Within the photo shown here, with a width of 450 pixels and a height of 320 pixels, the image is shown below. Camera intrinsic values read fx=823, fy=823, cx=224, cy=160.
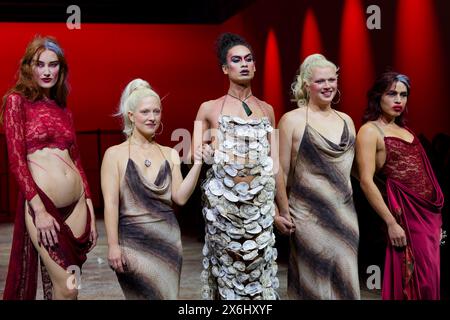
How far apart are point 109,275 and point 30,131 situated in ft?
9.98

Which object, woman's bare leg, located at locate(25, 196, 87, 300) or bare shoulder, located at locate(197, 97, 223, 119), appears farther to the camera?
bare shoulder, located at locate(197, 97, 223, 119)

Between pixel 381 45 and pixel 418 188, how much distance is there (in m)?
2.79

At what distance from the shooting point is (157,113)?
3594 millimetres

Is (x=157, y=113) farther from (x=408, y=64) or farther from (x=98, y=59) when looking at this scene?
(x=98, y=59)

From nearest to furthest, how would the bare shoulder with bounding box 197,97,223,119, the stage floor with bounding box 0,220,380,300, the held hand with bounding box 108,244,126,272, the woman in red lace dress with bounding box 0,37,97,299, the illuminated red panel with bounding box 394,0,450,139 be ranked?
the held hand with bounding box 108,244,126,272
the woman in red lace dress with bounding box 0,37,97,299
the bare shoulder with bounding box 197,97,223,119
the stage floor with bounding box 0,220,380,300
the illuminated red panel with bounding box 394,0,450,139

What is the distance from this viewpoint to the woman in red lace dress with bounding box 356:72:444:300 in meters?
4.04

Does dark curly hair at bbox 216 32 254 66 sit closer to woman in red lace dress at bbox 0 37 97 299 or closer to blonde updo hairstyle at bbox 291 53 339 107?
blonde updo hairstyle at bbox 291 53 339 107

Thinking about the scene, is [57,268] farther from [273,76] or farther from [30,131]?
[273,76]

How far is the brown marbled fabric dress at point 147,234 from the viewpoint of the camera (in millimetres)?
3527

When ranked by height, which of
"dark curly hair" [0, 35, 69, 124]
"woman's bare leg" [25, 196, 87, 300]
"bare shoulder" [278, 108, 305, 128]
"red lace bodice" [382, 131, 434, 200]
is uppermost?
"dark curly hair" [0, 35, 69, 124]

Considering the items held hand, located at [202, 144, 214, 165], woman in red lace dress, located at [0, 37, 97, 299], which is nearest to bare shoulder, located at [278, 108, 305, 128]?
held hand, located at [202, 144, 214, 165]

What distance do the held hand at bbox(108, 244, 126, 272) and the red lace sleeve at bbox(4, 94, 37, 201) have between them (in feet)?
1.40

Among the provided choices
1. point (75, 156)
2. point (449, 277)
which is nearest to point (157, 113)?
point (75, 156)

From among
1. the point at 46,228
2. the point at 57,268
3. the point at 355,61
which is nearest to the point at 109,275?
the point at 355,61
